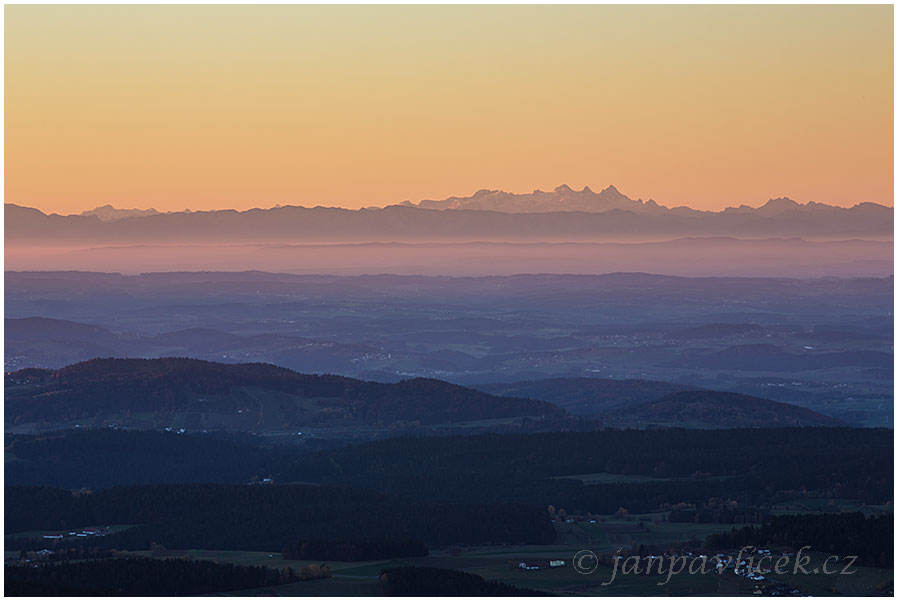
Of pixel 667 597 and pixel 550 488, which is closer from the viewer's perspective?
pixel 667 597

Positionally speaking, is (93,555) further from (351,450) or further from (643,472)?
(351,450)

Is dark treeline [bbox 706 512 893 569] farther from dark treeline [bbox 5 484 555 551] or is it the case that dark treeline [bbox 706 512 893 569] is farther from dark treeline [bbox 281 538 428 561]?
dark treeline [bbox 281 538 428 561]

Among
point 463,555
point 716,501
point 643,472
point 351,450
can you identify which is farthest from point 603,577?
point 351,450

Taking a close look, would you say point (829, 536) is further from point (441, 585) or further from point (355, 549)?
point (355, 549)

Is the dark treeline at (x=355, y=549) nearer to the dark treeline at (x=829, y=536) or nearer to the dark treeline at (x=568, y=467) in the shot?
the dark treeline at (x=829, y=536)

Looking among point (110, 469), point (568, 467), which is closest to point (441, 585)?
point (568, 467)

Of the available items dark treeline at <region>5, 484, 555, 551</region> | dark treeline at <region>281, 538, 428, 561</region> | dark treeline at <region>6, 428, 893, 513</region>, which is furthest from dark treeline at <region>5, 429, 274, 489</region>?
dark treeline at <region>281, 538, 428, 561</region>

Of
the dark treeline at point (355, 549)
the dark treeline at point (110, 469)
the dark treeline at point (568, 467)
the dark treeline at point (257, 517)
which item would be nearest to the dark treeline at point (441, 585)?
the dark treeline at point (355, 549)

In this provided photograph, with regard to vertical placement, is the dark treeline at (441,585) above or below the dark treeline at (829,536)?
below
